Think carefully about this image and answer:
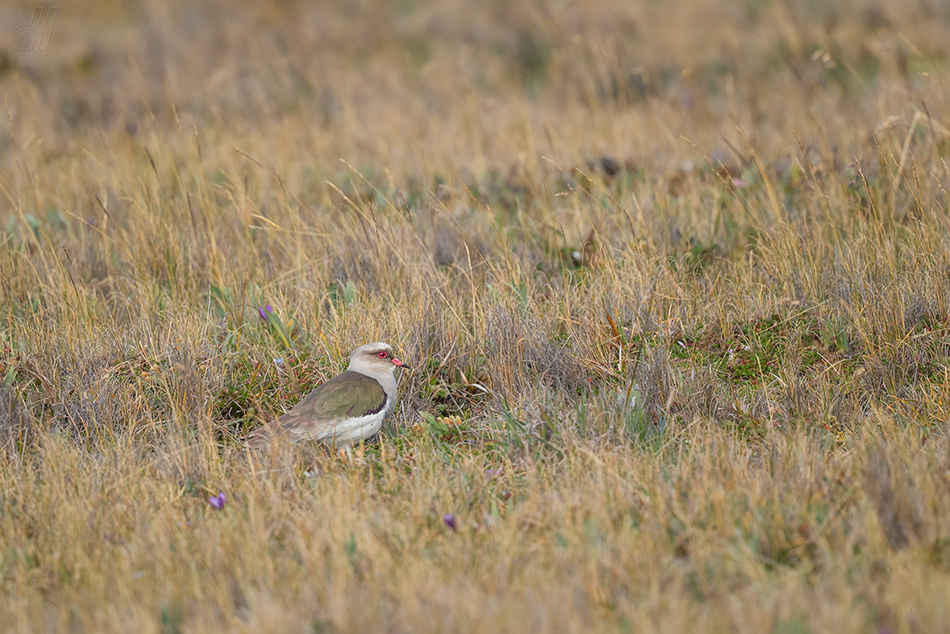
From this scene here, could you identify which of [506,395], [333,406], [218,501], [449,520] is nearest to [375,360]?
[333,406]

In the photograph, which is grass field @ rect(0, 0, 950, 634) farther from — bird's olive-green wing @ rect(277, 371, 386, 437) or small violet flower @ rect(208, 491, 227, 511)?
bird's olive-green wing @ rect(277, 371, 386, 437)

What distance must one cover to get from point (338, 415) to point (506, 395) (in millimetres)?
855

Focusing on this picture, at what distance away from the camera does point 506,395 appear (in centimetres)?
437

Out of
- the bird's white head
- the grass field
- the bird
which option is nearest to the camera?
the grass field

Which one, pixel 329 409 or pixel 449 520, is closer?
pixel 449 520

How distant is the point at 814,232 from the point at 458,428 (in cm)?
260

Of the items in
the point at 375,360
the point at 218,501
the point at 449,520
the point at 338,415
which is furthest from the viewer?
the point at 375,360

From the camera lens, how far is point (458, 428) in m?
4.20

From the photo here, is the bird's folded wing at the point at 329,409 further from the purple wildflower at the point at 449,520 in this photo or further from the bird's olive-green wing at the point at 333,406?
the purple wildflower at the point at 449,520

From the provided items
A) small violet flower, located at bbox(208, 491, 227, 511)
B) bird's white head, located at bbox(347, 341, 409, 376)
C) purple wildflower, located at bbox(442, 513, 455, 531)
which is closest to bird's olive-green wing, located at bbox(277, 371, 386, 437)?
bird's white head, located at bbox(347, 341, 409, 376)

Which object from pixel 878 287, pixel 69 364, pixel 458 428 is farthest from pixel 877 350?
pixel 69 364

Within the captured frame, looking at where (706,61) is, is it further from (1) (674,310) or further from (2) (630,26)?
(1) (674,310)

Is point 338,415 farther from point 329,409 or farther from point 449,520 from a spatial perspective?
point 449,520

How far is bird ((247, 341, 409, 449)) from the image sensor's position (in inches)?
156
